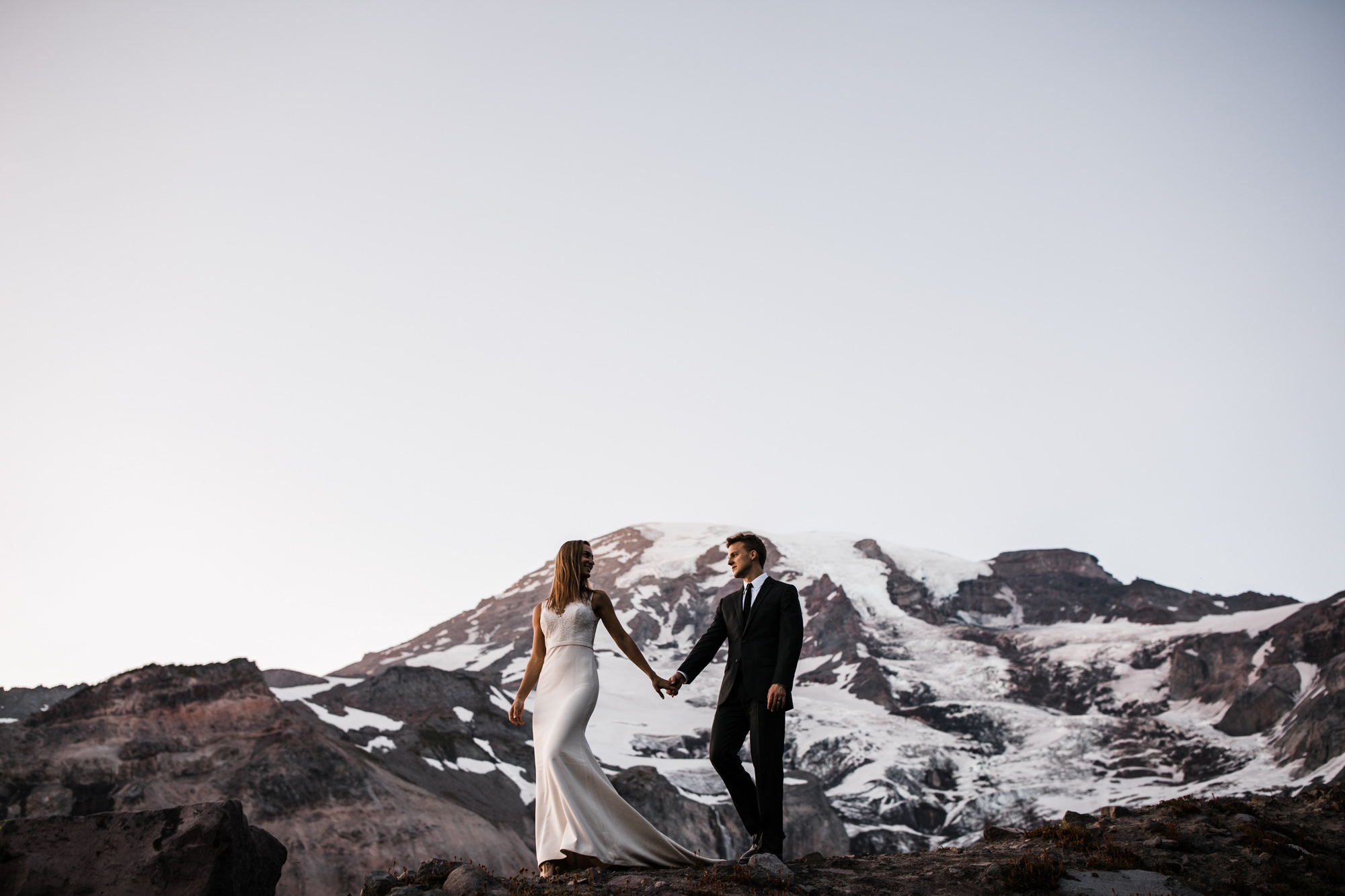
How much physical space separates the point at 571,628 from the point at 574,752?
1.07m

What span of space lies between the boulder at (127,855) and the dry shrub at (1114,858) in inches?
295

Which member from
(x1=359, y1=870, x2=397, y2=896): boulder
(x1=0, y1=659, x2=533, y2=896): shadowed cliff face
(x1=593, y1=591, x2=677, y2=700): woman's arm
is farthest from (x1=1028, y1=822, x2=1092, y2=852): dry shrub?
(x1=0, y1=659, x2=533, y2=896): shadowed cliff face

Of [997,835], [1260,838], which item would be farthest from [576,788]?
[1260,838]

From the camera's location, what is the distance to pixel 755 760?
25.7ft

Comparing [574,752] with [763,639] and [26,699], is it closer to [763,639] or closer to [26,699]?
→ [763,639]

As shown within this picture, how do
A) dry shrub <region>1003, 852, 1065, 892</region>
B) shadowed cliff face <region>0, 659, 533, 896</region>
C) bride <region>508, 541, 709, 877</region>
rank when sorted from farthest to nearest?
shadowed cliff face <region>0, 659, 533, 896</region>, dry shrub <region>1003, 852, 1065, 892</region>, bride <region>508, 541, 709, 877</region>

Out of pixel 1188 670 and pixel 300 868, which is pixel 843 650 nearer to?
pixel 1188 670

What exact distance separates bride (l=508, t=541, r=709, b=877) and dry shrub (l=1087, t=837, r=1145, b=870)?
12.4 ft

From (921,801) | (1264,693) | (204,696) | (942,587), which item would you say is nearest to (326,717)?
(204,696)

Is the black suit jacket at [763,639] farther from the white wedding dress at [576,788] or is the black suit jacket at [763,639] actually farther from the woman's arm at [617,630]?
the white wedding dress at [576,788]

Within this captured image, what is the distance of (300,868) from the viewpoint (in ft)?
106

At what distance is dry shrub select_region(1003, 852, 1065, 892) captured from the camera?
7977 millimetres

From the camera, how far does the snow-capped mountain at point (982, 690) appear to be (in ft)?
271

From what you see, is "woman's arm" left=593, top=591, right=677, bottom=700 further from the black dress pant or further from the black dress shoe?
the black dress shoe
